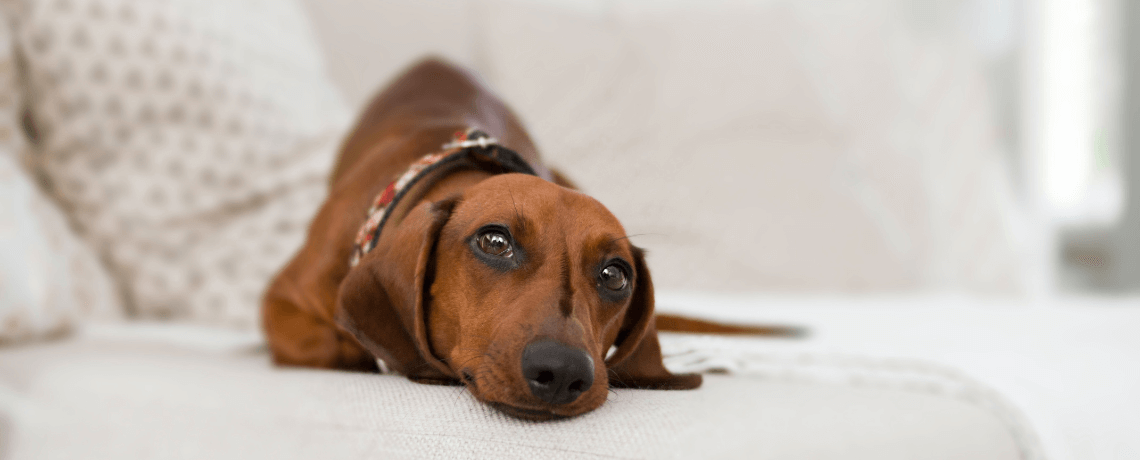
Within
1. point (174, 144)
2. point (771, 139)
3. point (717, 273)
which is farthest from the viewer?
point (771, 139)

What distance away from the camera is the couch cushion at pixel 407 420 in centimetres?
82

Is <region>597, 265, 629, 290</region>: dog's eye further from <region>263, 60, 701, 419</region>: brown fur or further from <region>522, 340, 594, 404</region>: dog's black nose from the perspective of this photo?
<region>522, 340, 594, 404</region>: dog's black nose

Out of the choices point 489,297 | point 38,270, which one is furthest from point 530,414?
point 38,270

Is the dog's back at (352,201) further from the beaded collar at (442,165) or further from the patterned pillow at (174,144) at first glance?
the patterned pillow at (174,144)

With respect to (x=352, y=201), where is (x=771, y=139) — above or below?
below

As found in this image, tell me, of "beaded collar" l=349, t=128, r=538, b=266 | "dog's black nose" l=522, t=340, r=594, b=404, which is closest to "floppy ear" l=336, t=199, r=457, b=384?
"beaded collar" l=349, t=128, r=538, b=266

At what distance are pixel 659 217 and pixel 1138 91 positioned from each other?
10.2ft

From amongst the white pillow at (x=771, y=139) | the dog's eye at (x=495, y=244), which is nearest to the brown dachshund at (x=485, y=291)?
the dog's eye at (x=495, y=244)

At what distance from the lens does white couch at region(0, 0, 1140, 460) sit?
36.1 inches

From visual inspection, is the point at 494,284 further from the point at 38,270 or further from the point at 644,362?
the point at 38,270

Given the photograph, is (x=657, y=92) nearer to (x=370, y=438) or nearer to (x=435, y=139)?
(x=435, y=139)

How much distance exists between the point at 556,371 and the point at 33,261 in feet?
4.15

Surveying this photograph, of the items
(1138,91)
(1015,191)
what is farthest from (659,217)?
(1138,91)

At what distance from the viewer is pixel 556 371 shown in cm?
82
